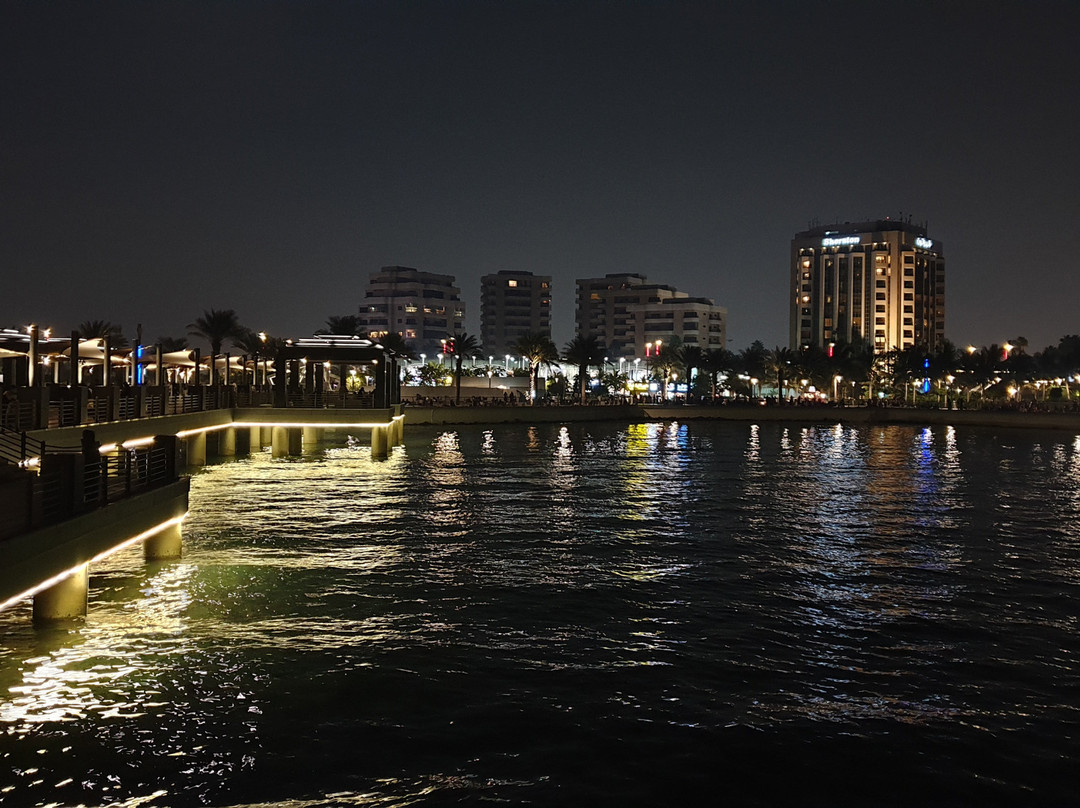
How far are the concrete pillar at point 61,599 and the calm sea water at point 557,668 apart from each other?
320 mm

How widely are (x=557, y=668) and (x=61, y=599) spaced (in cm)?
810

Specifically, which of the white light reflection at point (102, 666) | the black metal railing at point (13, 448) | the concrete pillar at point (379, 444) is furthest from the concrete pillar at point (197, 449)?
the white light reflection at point (102, 666)

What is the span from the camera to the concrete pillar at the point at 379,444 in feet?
175

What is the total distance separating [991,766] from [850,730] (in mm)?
1654

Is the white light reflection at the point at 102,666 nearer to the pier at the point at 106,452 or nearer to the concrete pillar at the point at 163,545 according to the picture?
the pier at the point at 106,452

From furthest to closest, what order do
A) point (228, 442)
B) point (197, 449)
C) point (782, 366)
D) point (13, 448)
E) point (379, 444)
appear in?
1. point (782, 366)
2. point (228, 442)
3. point (379, 444)
4. point (197, 449)
5. point (13, 448)

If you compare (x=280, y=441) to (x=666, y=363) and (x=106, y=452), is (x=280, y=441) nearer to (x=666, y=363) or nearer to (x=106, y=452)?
(x=106, y=452)

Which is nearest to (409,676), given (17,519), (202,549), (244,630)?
(244,630)

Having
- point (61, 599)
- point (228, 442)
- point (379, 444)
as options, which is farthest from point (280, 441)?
point (61, 599)

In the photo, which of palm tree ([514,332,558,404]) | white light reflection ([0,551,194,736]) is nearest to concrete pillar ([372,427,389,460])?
white light reflection ([0,551,194,736])

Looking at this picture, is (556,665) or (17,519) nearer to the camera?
(17,519)

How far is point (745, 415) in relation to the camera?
124 metres

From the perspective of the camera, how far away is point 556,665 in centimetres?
1498

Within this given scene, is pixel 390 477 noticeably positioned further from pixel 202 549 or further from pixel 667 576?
pixel 667 576
